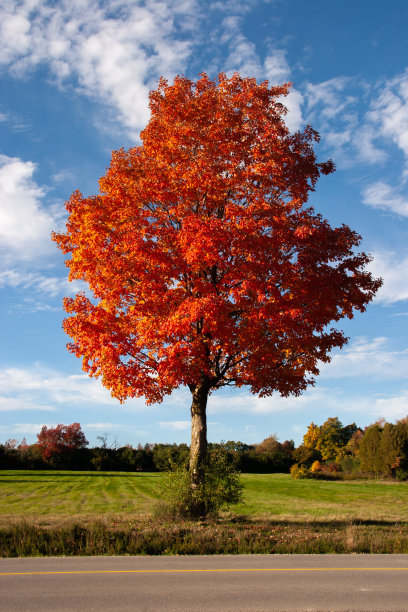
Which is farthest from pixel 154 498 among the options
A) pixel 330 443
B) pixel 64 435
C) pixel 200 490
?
pixel 64 435

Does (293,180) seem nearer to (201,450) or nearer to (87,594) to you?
(201,450)

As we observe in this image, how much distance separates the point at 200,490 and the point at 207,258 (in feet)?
23.2

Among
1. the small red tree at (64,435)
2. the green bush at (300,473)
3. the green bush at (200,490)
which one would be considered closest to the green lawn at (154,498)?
the green bush at (300,473)

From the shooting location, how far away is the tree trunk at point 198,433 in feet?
51.5

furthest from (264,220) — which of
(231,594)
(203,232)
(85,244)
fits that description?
(231,594)

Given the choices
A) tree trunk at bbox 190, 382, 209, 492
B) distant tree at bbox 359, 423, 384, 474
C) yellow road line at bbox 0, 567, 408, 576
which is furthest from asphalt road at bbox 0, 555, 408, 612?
distant tree at bbox 359, 423, 384, 474

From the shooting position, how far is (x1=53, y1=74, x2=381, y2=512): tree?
14.3 meters

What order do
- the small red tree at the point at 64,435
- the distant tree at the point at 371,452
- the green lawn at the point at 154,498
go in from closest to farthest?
the green lawn at the point at 154,498 → the distant tree at the point at 371,452 → the small red tree at the point at 64,435

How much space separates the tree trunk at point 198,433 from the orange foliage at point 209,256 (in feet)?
1.39

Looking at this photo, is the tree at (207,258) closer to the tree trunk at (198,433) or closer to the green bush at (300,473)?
the tree trunk at (198,433)

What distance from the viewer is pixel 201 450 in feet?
52.6

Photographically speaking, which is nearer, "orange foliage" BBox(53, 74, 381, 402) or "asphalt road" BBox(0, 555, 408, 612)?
"asphalt road" BBox(0, 555, 408, 612)

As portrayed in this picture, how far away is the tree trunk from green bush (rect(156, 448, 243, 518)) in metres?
0.21

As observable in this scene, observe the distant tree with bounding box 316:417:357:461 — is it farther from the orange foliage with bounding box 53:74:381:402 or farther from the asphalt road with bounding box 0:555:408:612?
the asphalt road with bounding box 0:555:408:612
